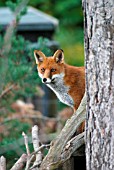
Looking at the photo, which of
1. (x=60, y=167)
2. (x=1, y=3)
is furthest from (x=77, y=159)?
(x=1, y=3)

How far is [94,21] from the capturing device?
4812mm

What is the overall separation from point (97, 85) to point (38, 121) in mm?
6965

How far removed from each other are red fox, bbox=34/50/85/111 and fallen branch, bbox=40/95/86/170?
1466 mm

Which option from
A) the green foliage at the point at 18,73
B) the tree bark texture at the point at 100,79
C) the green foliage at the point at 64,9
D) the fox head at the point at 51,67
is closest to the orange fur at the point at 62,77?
the fox head at the point at 51,67

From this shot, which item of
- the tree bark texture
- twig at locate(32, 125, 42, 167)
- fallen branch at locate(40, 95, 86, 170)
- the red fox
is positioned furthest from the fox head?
the tree bark texture

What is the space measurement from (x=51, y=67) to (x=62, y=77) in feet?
0.52

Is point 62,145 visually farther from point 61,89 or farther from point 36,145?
point 61,89

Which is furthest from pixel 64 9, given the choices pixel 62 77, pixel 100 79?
pixel 100 79

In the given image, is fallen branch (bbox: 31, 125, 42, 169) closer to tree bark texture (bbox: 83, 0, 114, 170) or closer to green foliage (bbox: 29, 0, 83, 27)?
tree bark texture (bbox: 83, 0, 114, 170)

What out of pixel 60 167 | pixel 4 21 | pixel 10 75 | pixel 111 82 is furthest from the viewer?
pixel 4 21

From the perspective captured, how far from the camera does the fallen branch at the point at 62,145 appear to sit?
17.7 ft

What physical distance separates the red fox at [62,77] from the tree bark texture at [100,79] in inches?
89.8

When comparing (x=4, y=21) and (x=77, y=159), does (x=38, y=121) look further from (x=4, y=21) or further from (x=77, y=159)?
(x=77, y=159)

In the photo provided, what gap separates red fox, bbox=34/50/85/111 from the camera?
286 inches
